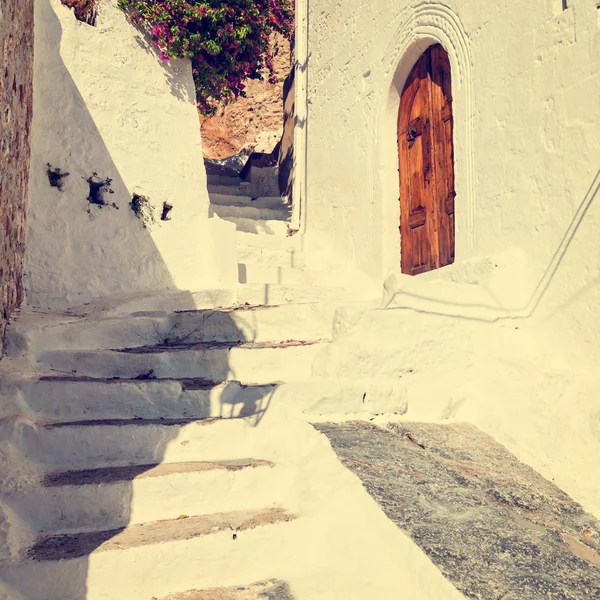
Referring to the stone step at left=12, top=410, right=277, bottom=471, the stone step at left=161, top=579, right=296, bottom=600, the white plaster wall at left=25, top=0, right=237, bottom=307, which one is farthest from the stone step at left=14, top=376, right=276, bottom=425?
the white plaster wall at left=25, top=0, right=237, bottom=307

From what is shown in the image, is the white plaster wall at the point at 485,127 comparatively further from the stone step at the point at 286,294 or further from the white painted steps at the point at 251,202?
the white painted steps at the point at 251,202

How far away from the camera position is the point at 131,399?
416 cm

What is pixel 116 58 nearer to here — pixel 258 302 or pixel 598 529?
pixel 258 302

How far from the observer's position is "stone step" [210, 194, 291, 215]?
9891mm

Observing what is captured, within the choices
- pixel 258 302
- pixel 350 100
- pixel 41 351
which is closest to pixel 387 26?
pixel 350 100

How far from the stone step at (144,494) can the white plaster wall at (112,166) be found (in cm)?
346

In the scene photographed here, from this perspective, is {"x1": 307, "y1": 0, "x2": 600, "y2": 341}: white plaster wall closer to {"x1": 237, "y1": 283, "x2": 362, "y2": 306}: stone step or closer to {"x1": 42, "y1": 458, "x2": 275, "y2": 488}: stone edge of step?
{"x1": 237, "y1": 283, "x2": 362, "y2": 306}: stone step

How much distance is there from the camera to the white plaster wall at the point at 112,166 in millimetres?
6547

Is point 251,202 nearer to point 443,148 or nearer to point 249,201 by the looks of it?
point 249,201

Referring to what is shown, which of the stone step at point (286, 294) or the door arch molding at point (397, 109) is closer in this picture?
the door arch molding at point (397, 109)

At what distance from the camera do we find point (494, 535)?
9.35 feet

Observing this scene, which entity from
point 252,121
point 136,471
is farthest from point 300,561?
point 252,121

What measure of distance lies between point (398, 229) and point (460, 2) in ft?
7.99

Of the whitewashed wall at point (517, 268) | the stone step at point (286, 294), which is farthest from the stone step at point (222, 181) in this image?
the whitewashed wall at point (517, 268)
